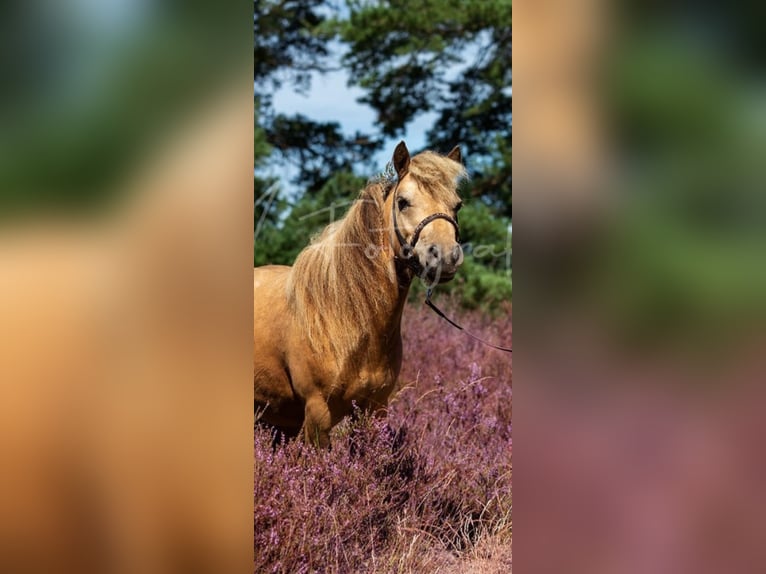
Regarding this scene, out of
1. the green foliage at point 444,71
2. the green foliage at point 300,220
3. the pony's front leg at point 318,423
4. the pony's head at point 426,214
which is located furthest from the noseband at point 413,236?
the green foliage at point 444,71

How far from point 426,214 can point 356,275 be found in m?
0.38

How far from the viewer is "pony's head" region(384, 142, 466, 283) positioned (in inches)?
103

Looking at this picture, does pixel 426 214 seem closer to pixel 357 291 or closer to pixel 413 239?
pixel 413 239
